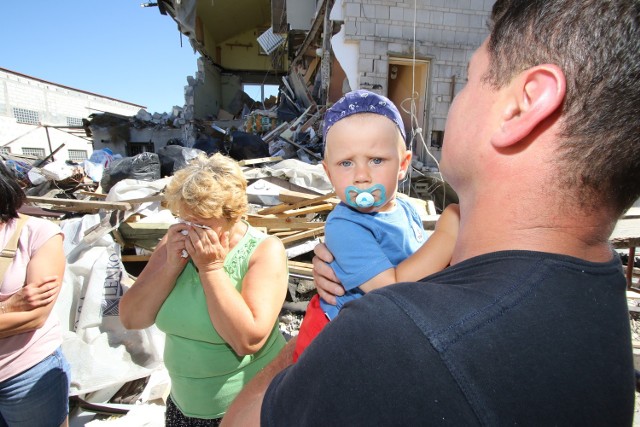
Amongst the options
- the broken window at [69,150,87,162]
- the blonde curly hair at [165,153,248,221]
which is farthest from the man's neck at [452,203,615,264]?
the broken window at [69,150,87,162]

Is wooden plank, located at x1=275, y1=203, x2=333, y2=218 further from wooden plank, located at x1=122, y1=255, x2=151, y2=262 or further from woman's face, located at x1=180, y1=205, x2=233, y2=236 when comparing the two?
woman's face, located at x1=180, y1=205, x2=233, y2=236

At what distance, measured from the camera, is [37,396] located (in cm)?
212

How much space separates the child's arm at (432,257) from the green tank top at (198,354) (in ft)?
3.13

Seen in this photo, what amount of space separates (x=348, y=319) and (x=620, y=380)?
50 cm

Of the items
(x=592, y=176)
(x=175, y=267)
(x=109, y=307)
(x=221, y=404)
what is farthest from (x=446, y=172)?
(x=109, y=307)

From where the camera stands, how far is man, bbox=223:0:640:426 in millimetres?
556

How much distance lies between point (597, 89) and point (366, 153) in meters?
0.90

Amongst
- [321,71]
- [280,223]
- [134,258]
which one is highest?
[321,71]

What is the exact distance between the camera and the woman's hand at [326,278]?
1.42 m

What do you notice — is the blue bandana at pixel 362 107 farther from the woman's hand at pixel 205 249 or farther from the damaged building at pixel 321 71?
the damaged building at pixel 321 71

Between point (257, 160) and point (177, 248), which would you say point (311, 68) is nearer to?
point (257, 160)

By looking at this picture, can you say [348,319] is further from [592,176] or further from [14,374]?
[14,374]

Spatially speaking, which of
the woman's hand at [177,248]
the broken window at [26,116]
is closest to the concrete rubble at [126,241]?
the woman's hand at [177,248]

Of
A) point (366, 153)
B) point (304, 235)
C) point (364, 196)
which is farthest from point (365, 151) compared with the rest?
point (304, 235)
